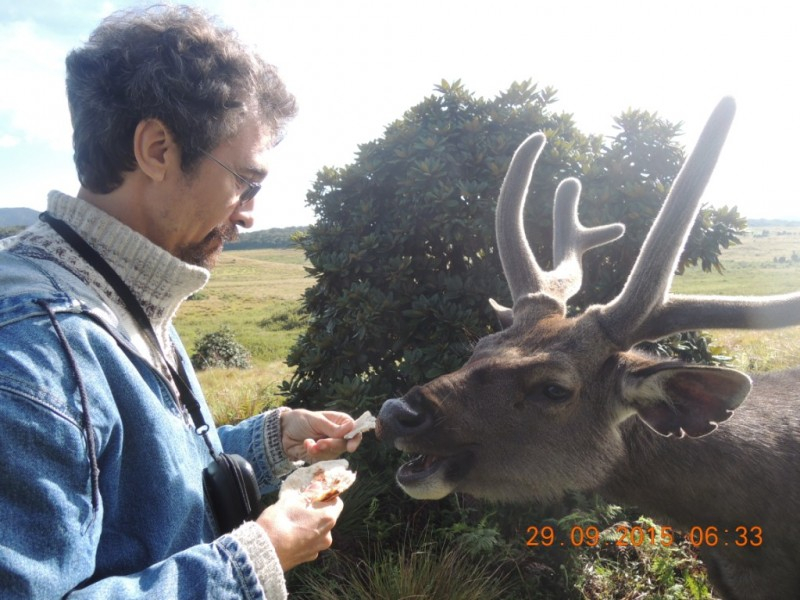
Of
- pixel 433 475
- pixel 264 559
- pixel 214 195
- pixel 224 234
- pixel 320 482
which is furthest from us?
pixel 433 475

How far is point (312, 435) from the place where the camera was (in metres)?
2.80

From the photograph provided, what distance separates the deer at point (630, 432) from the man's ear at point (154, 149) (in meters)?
1.40

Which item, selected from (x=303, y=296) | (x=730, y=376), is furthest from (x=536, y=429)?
(x=303, y=296)

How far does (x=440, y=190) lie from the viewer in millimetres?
4602

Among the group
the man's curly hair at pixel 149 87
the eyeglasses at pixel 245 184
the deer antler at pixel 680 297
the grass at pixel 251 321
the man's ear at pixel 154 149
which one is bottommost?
the grass at pixel 251 321

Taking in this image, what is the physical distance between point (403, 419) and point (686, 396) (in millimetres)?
1284

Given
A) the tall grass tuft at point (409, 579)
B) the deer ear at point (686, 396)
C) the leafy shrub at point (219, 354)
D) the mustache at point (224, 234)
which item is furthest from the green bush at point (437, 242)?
the leafy shrub at point (219, 354)

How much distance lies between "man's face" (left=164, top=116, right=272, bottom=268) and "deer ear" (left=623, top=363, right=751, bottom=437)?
1.94m

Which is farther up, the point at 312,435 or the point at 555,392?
the point at 555,392

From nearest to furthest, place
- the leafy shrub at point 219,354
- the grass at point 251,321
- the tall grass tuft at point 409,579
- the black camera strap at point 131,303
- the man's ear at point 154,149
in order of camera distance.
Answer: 1. the black camera strap at point 131,303
2. the man's ear at point 154,149
3. the tall grass tuft at point 409,579
4. the grass at point 251,321
5. the leafy shrub at point 219,354

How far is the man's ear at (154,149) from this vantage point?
6.47 ft

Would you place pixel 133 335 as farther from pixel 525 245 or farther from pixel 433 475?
pixel 525 245

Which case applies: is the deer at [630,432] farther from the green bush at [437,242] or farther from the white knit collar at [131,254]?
the green bush at [437,242]
